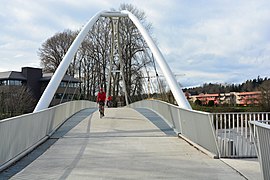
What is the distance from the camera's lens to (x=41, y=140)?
35.6ft

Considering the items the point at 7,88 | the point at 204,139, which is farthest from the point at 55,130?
the point at 7,88

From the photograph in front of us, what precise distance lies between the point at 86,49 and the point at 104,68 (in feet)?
12.6

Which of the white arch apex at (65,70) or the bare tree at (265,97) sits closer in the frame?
the white arch apex at (65,70)

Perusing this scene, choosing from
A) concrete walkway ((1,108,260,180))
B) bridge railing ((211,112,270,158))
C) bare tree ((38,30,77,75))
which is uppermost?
bare tree ((38,30,77,75))

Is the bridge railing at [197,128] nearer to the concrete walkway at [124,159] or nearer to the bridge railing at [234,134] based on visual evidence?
the bridge railing at [234,134]

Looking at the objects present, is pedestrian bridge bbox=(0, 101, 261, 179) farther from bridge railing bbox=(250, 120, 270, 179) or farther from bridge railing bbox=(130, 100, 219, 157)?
bridge railing bbox=(250, 120, 270, 179)

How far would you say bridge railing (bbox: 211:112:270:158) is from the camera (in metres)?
8.05

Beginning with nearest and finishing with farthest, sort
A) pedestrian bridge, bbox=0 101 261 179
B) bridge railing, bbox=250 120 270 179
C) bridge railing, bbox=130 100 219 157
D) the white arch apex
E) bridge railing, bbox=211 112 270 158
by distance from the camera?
1. bridge railing, bbox=250 120 270 179
2. pedestrian bridge, bbox=0 101 261 179
3. bridge railing, bbox=211 112 270 158
4. bridge railing, bbox=130 100 219 157
5. the white arch apex

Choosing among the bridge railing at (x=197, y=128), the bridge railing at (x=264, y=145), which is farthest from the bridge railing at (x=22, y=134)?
the bridge railing at (x=264, y=145)

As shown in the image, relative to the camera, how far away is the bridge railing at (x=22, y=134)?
7031 millimetres

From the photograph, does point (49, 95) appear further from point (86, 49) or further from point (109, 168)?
point (86, 49)

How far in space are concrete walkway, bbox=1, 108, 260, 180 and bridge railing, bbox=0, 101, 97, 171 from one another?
1.43 feet

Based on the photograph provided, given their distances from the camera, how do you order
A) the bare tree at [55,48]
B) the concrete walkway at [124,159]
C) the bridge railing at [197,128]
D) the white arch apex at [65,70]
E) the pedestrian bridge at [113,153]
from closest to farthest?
the concrete walkway at [124,159]
the pedestrian bridge at [113,153]
the bridge railing at [197,128]
the white arch apex at [65,70]
the bare tree at [55,48]

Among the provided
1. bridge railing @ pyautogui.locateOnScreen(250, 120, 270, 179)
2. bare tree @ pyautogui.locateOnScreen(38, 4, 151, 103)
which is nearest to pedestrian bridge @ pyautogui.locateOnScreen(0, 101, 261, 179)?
bridge railing @ pyautogui.locateOnScreen(250, 120, 270, 179)
